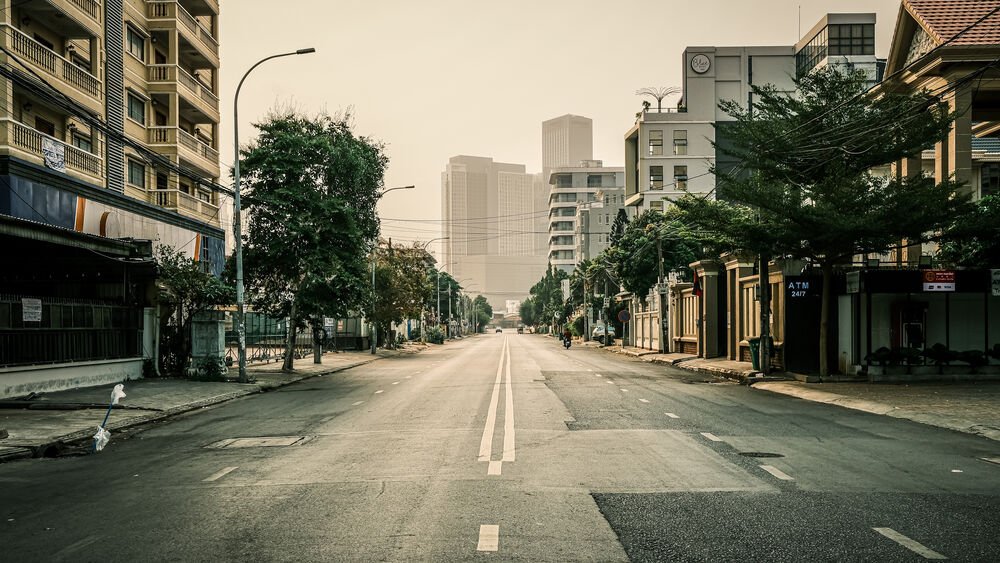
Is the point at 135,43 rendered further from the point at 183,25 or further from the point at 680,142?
the point at 680,142

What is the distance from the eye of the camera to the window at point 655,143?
88.9 m

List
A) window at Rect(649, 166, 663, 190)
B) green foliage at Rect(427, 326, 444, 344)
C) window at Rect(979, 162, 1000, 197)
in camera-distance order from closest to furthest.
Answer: window at Rect(979, 162, 1000, 197)
green foliage at Rect(427, 326, 444, 344)
window at Rect(649, 166, 663, 190)

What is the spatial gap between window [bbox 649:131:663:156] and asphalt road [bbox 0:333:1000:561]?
77.1 metres

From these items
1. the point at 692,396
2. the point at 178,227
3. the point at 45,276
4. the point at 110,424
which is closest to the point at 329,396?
the point at 110,424

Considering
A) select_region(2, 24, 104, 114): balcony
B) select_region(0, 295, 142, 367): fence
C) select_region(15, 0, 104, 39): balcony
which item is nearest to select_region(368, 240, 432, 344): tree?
select_region(2, 24, 104, 114): balcony

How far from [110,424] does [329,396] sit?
6.62 meters

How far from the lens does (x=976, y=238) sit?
23.0m

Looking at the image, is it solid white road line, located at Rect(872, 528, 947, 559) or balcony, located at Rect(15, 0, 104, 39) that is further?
balcony, located at Rect(15, 0, 104, 39)

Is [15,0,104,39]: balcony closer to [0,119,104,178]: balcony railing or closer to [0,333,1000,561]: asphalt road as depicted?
[0,119,104,178]: balcony railing

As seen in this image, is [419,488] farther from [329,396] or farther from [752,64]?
[752,64]

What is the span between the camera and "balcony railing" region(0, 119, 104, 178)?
24000mm

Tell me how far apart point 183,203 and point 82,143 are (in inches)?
275

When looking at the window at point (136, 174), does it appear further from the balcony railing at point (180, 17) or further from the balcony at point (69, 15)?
the balcony railing at point (180, 17)

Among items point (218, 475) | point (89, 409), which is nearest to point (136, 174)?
point (89, 409)
